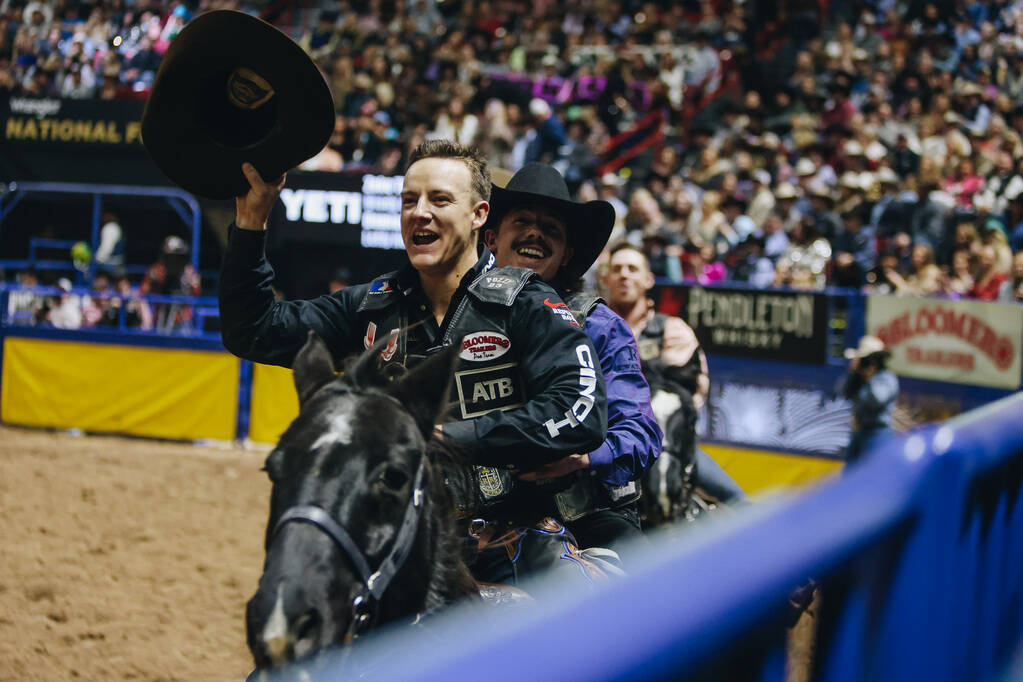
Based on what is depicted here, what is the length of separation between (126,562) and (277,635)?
6211 mm

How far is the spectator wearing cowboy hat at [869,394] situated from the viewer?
8.60 m

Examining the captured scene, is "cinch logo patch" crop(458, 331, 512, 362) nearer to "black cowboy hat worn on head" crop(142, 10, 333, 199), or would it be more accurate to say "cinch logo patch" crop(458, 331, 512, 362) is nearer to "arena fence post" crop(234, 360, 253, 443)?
"black cowboy hat worn on head" crop(142, 10, 333, 199)

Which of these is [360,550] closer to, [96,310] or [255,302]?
[255,302]

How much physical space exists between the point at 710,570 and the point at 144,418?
13.3 m

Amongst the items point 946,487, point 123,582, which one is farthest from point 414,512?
point 123,582

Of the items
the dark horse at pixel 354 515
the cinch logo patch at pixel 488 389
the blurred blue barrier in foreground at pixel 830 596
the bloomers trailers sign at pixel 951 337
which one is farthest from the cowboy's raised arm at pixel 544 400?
the bloomers trailers sign at pixel 951 337

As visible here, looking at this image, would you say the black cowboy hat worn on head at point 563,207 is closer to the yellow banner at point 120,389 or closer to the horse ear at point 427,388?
the horse ear at point 427,388

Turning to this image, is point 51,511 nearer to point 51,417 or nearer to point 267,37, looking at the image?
point 51,417

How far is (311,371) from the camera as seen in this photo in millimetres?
2477

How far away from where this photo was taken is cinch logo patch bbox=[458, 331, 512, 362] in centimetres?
296

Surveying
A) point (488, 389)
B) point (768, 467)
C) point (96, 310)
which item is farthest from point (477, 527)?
point (96, 310)

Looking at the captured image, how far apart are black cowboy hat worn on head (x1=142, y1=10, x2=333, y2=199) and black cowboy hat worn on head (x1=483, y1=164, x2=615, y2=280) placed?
46.5 inches

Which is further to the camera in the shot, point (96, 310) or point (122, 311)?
point (96, 310)

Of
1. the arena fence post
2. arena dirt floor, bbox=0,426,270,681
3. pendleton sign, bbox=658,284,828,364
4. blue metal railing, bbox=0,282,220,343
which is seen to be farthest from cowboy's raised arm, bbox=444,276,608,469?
blue metal railing, bbox=0,282,220,343
